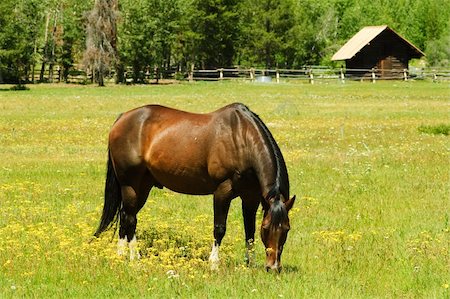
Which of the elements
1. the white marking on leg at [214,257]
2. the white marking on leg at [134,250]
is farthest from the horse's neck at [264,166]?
the white marking on leg at [134,250]

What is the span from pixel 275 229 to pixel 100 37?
64.8 m

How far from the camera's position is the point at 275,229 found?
852cm

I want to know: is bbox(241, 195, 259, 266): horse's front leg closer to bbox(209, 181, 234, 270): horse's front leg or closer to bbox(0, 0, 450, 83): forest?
bbox(209, 181, 234, 270): horse's front leg

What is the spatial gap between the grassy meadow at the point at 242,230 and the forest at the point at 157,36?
46.6 m

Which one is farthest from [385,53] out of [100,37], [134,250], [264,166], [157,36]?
[264,166]

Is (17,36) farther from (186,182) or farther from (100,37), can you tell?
(186,182)

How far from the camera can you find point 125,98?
164 ft

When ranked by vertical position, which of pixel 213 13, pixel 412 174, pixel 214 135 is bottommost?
pixel 412 174

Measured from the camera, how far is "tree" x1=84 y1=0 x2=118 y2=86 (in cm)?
7062

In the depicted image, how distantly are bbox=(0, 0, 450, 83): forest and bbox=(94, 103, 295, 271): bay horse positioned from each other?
2320 inches

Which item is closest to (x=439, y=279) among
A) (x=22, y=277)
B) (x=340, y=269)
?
(x=340, y=269)

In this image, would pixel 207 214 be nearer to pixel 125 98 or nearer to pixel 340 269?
pixel 340 269

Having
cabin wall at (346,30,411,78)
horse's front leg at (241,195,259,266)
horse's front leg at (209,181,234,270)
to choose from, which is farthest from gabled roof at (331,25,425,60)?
horse's front leg at (209,181,234,270)

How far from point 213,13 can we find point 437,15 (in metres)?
55.7
